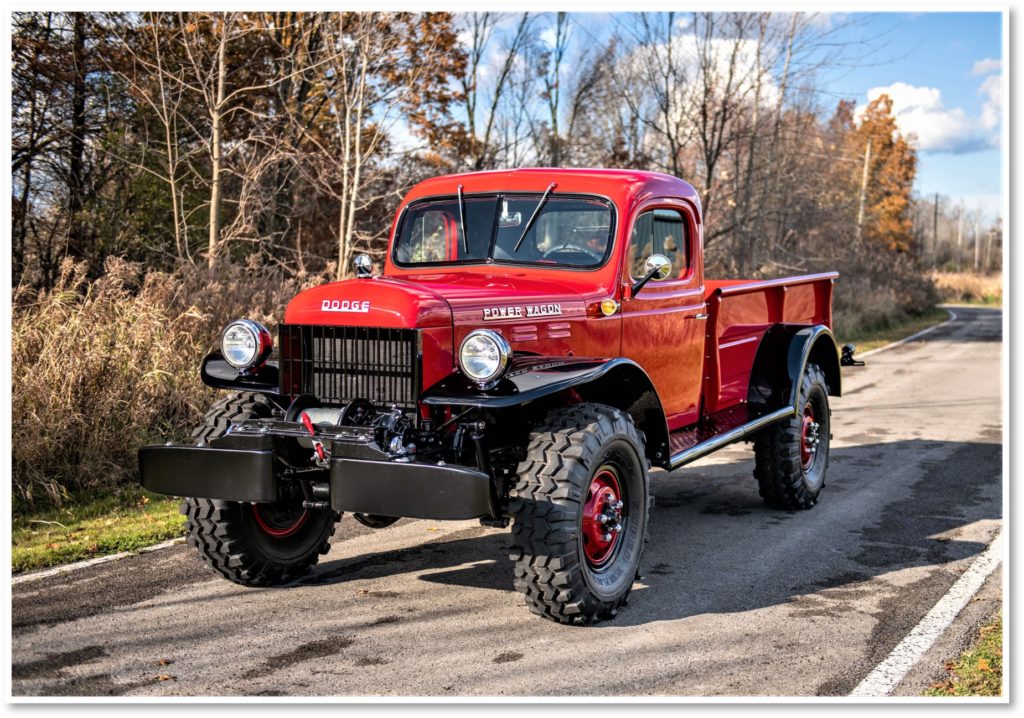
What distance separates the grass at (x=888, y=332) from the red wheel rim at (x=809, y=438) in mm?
13109

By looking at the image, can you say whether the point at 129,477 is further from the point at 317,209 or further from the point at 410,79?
the point at 317,209

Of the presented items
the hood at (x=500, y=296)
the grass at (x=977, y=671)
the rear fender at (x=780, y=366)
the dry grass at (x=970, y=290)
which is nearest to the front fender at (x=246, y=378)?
the hood at (x=500, y=296)

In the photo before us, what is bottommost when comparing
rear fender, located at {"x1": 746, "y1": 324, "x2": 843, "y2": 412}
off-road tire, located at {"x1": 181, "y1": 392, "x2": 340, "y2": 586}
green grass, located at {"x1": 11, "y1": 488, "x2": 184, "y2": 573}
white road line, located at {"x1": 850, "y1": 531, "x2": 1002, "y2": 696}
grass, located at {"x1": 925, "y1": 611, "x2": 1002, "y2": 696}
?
grass, located at {"x1": 925, "y1": 611, "x2": 1002, "y2": 696}

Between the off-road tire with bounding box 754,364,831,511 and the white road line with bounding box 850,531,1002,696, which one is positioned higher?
the off-road tire with bounding box 754,364,831,511

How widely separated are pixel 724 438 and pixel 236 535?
3211 millimetres

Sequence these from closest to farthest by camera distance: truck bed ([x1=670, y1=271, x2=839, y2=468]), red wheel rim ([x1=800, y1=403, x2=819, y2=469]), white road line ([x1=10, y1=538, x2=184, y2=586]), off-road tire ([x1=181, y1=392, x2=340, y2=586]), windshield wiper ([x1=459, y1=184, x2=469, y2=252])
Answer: off-road tire ([x1=181, y1=392, x2=340, y2=586]), white road line ([x1=10, y1=538, x2=184, y2=586]), windshield wiper ([x1=459, y1=184, x2=469, y2=252]), truck bed ([x1=670, y1=271, x2=839, y2=468]), red wheel rim ([x1=800, y1=403, x2=819, y2=469])

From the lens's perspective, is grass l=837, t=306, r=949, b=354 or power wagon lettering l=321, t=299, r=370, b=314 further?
grass l=837, t=306, r=949, b=354

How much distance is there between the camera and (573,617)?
4891 mm

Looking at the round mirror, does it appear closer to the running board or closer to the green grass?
the running board

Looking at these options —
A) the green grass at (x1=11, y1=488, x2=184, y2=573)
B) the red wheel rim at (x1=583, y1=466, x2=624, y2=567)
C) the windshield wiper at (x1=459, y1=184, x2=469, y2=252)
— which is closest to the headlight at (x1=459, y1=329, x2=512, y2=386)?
the red wheel rim at (x1=583, y1=466, x2=624, y2=567)

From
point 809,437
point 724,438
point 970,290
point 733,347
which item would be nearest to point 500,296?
point 724,438

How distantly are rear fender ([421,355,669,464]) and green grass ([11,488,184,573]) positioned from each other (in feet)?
8.57

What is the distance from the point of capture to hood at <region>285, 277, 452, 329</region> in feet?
16.2

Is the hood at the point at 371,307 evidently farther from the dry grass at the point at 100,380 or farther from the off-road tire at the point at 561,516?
the dry grass at the point at 100,380
